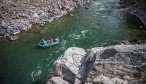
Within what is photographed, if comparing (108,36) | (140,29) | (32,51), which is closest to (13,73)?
(32,51)

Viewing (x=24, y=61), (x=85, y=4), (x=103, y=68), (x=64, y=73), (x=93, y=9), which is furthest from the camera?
(x=85, y=4)

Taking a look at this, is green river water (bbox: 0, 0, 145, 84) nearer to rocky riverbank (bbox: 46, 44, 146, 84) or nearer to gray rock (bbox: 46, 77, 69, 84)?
gray rock (bbox: 46, 77, 69, 84)

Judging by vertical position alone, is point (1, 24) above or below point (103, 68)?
below

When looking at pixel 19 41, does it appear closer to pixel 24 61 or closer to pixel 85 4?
pixel 24 61

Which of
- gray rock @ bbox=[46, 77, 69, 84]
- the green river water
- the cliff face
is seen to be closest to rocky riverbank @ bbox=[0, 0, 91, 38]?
the green river water

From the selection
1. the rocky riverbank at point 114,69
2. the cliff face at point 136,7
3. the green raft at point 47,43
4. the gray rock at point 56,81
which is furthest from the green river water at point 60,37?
the rocky riverbank at point 114,69

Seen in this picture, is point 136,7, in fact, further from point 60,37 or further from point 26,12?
point 26,12

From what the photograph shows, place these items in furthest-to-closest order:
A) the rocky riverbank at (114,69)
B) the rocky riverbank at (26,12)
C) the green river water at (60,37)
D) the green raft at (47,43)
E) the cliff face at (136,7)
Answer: the cliff face at (136,7) < the rocky riverbank at (26,12) < the green raft at (47,43) < the green river water at (60,37) < the rocky riverbank at (114,69)

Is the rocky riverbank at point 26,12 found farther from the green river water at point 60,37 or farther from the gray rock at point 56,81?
the gray rock at point 56,81
